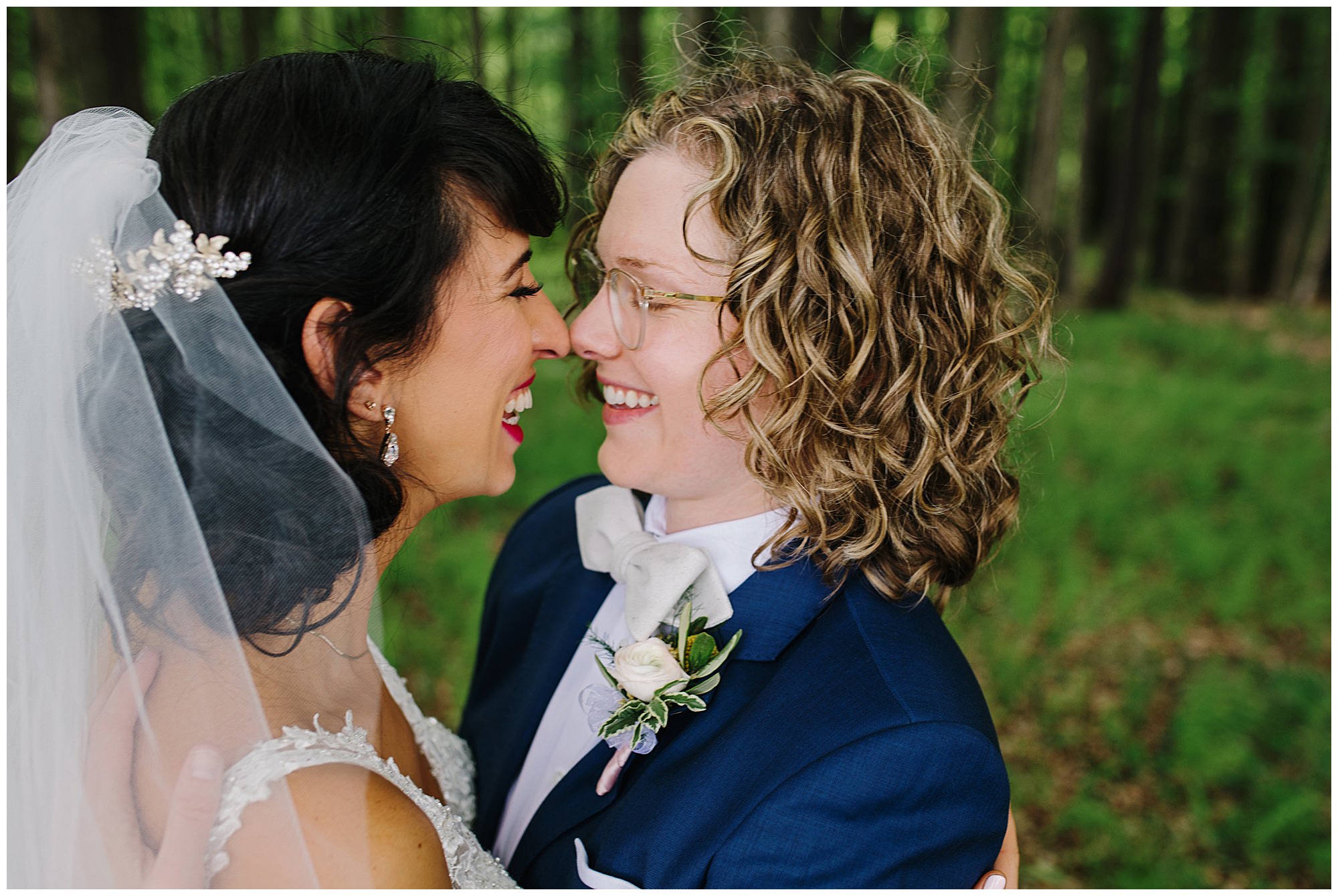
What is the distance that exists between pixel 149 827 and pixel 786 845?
3.36 ft

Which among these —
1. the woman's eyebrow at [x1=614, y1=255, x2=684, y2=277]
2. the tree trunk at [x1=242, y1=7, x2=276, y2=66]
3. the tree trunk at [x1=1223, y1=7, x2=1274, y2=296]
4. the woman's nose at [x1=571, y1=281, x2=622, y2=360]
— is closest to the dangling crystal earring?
the woman's nose at [x1=571, y1=281, x2=622, y2=360]

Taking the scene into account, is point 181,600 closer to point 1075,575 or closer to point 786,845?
point 786,845

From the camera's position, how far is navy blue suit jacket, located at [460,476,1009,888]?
1595mm

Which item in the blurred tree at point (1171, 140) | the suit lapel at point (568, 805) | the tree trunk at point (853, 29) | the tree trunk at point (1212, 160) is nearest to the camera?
the suit lapel at point (568, 805)

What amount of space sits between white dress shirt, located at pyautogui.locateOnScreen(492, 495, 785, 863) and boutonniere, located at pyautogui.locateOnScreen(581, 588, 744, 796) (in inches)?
5.6

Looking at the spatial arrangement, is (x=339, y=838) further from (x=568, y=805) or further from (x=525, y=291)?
(x=525, y=291)

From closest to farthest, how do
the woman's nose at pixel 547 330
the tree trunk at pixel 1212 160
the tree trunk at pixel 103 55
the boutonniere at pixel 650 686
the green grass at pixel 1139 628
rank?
the boutonniere at pixel 650 686 < the woman's nose at pixel 547 330 < the green grass at pixel 1139 628 < the tree trunk at pixel 103 55 < the tree trunk at pixel 1212 160

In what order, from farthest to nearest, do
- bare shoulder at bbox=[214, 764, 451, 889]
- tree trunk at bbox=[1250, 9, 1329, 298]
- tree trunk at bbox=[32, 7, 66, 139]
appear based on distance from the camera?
tree trunk at bbox=[1250, 9, 1329, 298]
tree trunk at bbox=[32, 7, 66, 139]
bare shoulder at bbox=[214, 764, 451, 889]

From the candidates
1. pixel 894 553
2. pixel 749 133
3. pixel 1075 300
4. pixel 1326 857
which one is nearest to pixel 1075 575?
pixel 1326 857

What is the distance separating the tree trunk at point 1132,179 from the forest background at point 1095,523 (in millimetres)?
58

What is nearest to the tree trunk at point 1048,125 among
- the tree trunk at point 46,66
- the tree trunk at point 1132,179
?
the tree trunk at point 1132,179

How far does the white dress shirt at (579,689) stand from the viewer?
206 cm

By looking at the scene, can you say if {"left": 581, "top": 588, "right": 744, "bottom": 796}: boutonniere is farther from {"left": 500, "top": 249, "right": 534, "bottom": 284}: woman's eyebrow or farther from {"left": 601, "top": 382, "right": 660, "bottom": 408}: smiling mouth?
{"left": 500, "top": 249, "right": 534, "bottom": 284}: woman's eyebrow

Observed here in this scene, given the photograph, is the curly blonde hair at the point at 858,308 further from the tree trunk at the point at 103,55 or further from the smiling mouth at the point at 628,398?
the tree trunk at the point at 103,55
